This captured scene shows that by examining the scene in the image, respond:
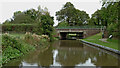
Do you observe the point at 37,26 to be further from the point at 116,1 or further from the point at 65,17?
the point at 65,17

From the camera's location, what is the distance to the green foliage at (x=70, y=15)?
162ft

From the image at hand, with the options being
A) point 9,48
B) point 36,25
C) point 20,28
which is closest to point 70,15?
point 20,28

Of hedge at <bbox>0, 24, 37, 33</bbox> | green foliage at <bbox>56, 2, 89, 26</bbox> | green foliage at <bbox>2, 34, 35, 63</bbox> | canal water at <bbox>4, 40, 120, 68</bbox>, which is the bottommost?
canal water at <bbox>4, 40, 120, 68</bbox>

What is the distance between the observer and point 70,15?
1946 inches

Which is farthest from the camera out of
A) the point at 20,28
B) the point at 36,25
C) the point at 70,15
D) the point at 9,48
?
the point at 70,15

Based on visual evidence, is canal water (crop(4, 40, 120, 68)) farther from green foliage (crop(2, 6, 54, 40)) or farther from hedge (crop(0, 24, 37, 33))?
hedge (crop(0, 24, 37, 33))

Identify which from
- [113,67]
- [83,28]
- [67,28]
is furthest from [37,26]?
[113,67]

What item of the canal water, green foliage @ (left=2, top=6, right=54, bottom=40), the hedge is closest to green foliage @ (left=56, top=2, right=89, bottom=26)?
green foliage @ (left=2, top=6, right=54, bottom=40)

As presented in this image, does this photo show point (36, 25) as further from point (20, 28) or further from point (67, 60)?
point (67, 60)

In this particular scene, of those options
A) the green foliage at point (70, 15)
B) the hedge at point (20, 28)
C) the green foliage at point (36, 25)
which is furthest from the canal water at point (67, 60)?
the green foliage at point (70, 15)

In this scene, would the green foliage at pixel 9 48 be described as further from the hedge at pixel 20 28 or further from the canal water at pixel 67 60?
the hedge at pixel 20 28

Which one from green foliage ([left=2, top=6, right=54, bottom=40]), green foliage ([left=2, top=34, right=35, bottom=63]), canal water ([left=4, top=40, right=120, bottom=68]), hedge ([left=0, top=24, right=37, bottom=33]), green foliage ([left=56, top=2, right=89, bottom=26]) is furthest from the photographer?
green foliage ([left=56, top=2, right=89, bottom=26])

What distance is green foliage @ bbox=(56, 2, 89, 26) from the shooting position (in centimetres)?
4925

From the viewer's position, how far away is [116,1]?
14.3 meters
